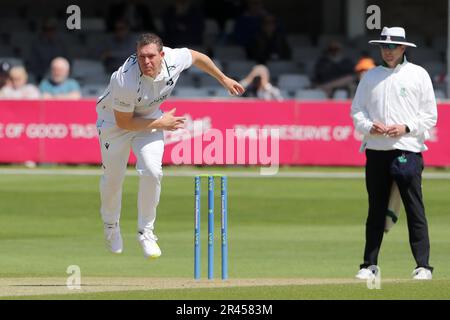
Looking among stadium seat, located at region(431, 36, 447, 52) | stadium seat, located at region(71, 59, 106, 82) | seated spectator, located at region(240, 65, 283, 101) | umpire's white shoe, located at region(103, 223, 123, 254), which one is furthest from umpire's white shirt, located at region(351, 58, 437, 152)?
stadium seat, located at region(431, 36, 447, 52)

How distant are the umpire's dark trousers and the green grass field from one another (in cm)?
66

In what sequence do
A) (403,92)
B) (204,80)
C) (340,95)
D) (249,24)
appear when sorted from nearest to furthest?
(403,92) → (340,95) → (204,80) → (249,24)

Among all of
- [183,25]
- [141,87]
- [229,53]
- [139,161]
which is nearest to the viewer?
[141,87]

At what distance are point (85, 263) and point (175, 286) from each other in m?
2.95

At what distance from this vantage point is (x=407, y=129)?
11.4 m

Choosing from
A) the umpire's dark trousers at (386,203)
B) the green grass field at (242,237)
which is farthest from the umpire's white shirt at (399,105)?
the green grass field at (242,237)

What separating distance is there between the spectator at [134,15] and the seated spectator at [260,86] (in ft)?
14.8

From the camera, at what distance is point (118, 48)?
26.1 m

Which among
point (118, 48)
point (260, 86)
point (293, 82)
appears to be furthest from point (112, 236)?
point (118, 48)

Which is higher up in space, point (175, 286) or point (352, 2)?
point (352, 2)

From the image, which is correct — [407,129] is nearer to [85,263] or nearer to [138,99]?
[138,99]

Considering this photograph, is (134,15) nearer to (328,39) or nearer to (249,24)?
(249,24)

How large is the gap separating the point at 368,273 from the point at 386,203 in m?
0.61
